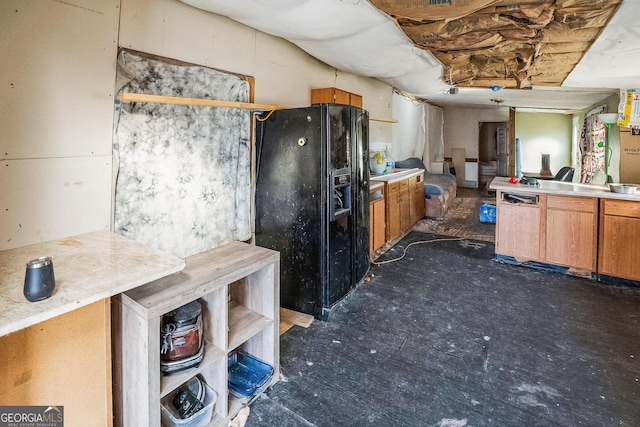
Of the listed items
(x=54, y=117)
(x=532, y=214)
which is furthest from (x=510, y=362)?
(x=54, y=117)

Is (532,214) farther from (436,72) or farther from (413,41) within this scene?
(413,41)

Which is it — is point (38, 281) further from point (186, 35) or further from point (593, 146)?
point (593, 146)

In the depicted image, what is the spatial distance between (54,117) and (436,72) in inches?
147

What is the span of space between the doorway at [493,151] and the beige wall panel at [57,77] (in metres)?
10.1

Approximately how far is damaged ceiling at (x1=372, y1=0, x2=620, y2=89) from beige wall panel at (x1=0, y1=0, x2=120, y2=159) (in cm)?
152

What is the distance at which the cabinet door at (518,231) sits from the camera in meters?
3.78

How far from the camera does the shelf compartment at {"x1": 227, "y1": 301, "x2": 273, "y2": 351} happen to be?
1.88 m

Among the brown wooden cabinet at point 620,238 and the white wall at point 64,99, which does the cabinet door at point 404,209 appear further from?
the white wall at point 64,99

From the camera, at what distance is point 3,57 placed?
1503 mm

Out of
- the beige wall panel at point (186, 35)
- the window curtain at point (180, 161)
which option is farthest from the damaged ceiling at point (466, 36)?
the window curtain at point (180, 161)

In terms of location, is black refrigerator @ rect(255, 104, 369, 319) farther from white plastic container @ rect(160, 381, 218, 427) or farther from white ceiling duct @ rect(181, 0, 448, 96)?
white plastic container @ rect(160, 381, 218, 427)

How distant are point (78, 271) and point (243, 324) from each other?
0.91 metres

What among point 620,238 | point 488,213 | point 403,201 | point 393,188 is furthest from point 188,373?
point 488,213

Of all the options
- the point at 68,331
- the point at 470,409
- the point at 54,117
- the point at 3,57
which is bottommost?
the point at 470,409
